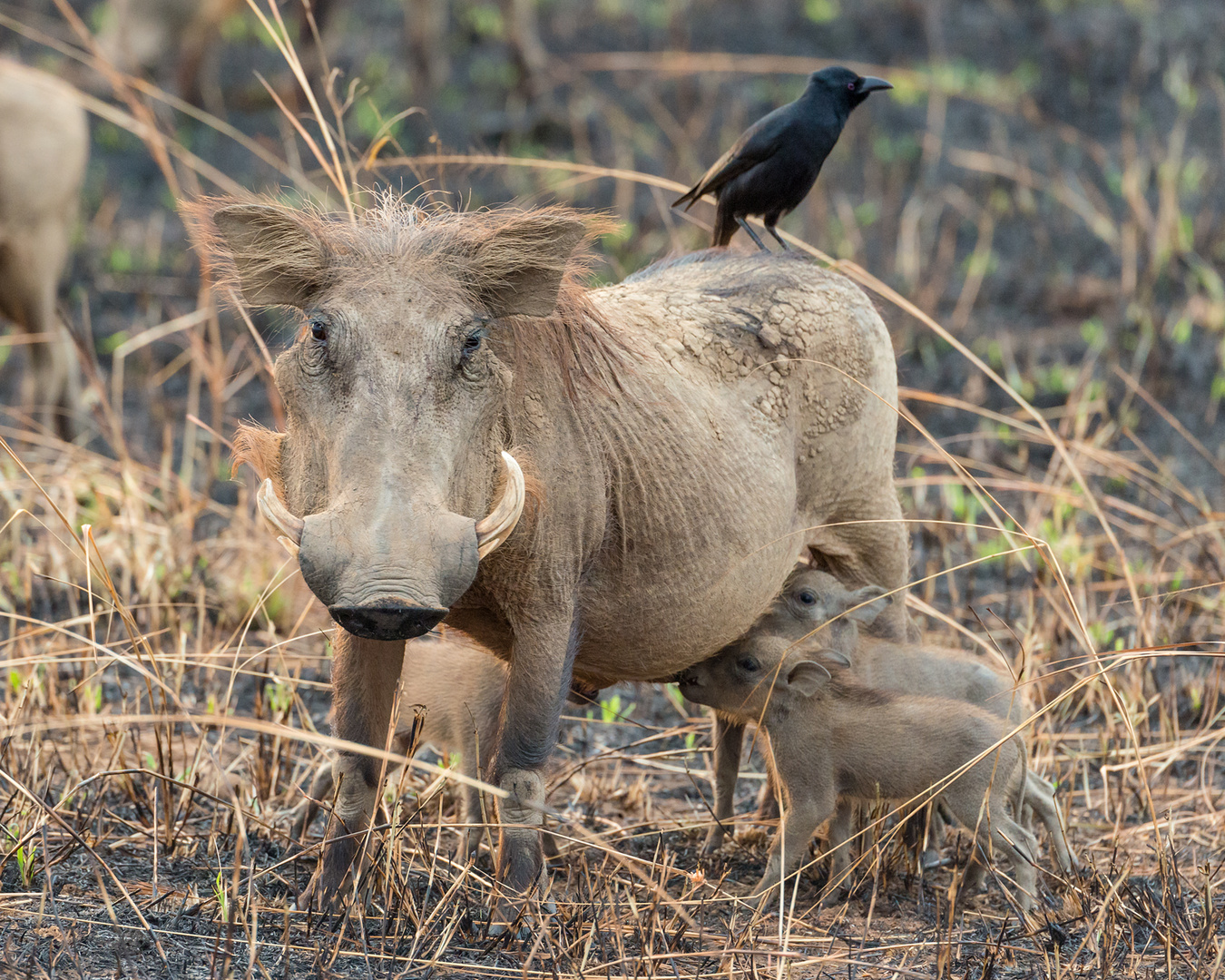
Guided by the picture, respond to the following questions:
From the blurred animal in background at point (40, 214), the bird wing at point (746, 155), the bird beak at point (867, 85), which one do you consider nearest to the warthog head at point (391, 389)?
the bird wing at point (746, 155)

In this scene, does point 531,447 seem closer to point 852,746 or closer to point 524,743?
point 524,743

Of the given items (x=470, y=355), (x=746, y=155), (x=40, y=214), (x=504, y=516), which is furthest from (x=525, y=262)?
(x=40, y=214)

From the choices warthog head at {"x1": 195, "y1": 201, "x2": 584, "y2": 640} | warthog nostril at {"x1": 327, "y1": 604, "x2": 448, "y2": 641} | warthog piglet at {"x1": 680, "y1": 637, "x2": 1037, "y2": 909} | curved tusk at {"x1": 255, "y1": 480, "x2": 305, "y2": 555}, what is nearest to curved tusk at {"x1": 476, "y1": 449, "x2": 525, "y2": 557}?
warthog head at {"x1": 195, "y1": 201, "x2": 584, "y2": 640}

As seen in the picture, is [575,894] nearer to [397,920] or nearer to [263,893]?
[397,920]

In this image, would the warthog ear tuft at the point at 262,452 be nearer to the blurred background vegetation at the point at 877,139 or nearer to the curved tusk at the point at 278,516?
the curved tusk at the point at 278,516

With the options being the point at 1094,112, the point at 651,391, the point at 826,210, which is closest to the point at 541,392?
the point at 651,391

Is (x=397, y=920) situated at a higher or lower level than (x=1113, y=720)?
higher

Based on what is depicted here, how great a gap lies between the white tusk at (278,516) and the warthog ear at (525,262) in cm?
48

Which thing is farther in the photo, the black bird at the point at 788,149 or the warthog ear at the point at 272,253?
the black bird at the point at 788,149

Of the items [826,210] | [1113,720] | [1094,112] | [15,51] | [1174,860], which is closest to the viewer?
[1174,860]

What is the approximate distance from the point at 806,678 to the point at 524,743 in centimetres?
72

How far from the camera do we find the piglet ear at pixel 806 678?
3.06 meters

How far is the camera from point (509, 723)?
2629 millimetres

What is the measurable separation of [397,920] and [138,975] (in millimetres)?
436
